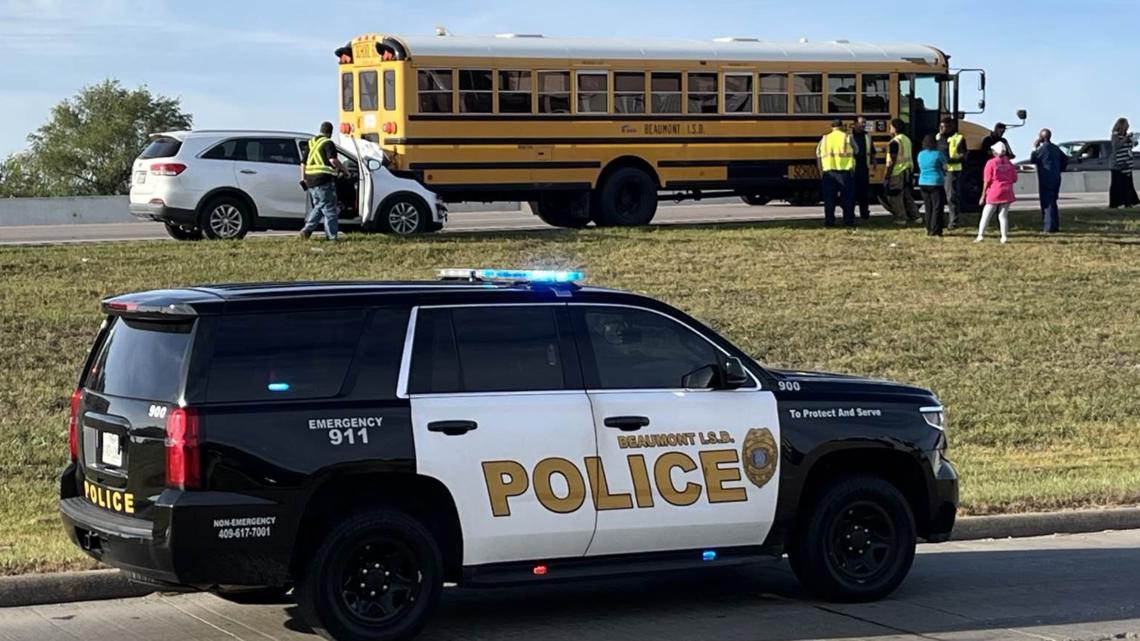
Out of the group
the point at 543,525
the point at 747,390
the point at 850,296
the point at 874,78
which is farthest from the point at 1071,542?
the point at 874,78

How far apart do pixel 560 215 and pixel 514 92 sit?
8.26 feet

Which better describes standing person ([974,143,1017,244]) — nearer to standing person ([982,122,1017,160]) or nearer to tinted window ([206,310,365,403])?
standing person ([982,122,1017,160])

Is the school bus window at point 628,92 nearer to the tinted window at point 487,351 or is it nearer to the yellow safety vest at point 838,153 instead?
the yellow safety vest at point 838,153

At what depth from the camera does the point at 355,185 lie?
23.7 metres

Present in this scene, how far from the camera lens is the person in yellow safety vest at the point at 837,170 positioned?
85.6 feet

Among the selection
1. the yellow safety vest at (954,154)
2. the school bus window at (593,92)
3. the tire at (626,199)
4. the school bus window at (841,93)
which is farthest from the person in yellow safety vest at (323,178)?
the yellow safety vest at (954,154)

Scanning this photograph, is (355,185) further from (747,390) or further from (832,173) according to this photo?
(747,390)

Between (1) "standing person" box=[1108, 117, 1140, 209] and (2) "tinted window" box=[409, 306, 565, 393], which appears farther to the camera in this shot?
(1) "standing person" box=[1108, 117, 1140, 209]

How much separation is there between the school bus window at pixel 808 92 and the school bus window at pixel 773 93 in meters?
0.19

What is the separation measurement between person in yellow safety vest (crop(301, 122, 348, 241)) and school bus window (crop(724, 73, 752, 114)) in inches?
285

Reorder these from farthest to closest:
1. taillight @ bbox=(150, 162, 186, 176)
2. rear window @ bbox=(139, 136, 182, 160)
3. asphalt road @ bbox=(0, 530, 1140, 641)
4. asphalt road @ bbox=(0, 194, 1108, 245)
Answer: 1. asphalt road @ bbox=(0, 194, 1108, 245)
2. rear window @ bbox=(139, 136, 182, 160)
3. taillight @ bbox=(150, 162, 186, 176)
4. asphalt road @ bbox=(0, 530, 1140, 641)

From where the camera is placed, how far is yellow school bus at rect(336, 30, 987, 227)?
2497 centimetres

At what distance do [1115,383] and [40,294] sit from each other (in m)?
11.3

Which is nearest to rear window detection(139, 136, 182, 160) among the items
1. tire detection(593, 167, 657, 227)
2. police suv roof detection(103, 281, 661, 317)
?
tire detection(593, 167, 657, 227)
